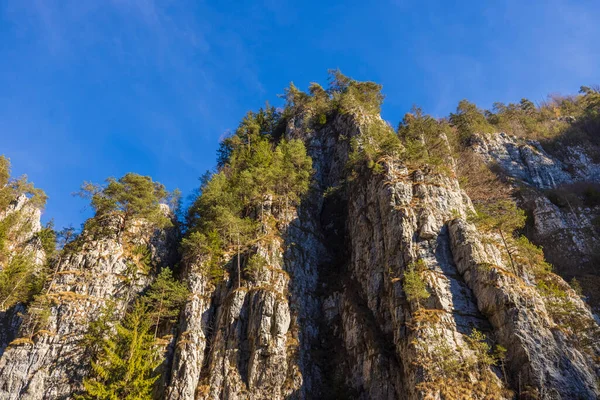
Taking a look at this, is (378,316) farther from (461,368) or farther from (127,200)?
(127,200)

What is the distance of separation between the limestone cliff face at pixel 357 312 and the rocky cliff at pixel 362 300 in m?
0.12

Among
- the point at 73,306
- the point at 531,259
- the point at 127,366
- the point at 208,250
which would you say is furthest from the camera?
the point at 208,250

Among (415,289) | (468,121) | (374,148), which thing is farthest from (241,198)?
(468,121)

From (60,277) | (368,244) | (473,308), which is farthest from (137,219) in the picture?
(473,308)

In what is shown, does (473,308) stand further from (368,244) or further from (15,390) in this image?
(15,390)

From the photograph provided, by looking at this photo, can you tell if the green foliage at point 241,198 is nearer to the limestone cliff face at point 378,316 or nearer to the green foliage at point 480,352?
the limestone cliff face at point 378,316

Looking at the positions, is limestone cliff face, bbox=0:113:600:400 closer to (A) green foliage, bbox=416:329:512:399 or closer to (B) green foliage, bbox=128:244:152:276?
(A) green foliage, bbox=416:329:512:399

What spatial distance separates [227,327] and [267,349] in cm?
415

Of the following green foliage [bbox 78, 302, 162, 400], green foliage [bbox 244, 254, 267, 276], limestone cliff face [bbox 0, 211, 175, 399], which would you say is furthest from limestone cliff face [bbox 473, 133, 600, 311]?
limestone cliff face [bbox 0, 211, 175, 399]

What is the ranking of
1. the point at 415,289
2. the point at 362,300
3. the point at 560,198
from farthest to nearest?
1. the point at 560,198
2. the point at 362,300
3. the point at 415,289

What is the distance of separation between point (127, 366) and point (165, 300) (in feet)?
23.4

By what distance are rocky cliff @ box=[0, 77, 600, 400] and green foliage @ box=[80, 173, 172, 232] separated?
145 cm

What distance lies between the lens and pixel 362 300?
33.4 metres

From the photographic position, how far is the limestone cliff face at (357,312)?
950 inches
